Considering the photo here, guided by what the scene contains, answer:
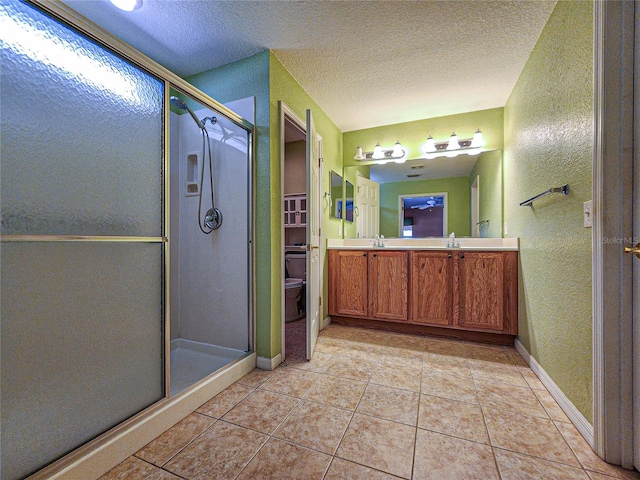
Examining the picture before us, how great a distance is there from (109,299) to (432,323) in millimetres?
2526

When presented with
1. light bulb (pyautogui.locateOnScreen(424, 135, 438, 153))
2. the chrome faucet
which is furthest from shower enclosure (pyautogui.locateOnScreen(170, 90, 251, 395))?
the chrome faucet

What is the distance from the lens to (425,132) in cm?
305

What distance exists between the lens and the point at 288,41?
6.14 feet

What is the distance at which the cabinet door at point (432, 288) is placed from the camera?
254 cm

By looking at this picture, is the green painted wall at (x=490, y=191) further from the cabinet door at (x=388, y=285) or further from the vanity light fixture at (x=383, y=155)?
the cabinet door at (x=388, y=285)

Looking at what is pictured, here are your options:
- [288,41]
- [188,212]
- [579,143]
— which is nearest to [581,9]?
[579,143]

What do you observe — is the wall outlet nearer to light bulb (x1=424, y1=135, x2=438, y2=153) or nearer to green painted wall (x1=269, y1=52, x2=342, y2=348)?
green painted wall (x1=269, y1=52, x2=342, y2=348)

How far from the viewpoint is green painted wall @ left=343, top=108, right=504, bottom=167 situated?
2.79m

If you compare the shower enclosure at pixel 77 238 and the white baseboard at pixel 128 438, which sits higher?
the shower enclosure at pixel 77 238

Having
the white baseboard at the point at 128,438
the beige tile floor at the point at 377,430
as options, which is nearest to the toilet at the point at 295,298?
the beige tile floor at the point at 377,430

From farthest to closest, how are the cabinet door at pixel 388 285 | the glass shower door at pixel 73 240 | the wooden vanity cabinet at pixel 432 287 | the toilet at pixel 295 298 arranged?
the toilet at pixel 295 298
the cabinet door at pixel 388 285
the wooden vanity cabinet at pixel 432 287
the glass shower door at pixel 73 240

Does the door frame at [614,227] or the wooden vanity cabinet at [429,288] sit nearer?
the door frame at [614,227]

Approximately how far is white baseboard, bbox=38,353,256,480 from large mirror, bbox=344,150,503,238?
2.29m

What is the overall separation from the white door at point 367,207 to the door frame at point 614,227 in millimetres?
2177
